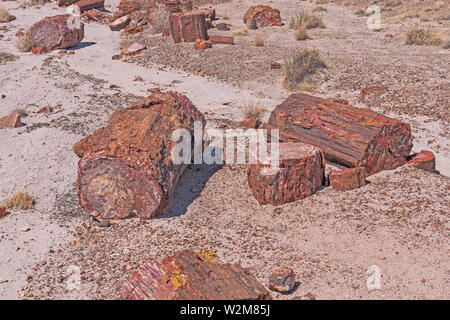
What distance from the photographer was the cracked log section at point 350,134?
19.8 feet

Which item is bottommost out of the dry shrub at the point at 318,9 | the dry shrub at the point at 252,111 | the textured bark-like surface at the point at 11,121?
the dry shrub at the point at 252,111

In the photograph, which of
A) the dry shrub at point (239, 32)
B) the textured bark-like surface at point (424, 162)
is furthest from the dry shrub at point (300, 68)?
the textured bark-like surface at point (424, 162)

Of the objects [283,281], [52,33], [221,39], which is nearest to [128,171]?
[283,281]

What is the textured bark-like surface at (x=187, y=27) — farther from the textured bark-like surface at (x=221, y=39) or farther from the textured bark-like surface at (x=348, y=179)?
the textured bark-like surface at (x=348, y=179)

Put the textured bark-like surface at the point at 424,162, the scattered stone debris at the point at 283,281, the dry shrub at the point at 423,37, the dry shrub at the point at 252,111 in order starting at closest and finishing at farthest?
the scattered stone debris at the point at 283,281
the textured bark-like surface at the point at 424,162
the dry shrub at the point at 252,111
the dry shrub at the point at 423,37

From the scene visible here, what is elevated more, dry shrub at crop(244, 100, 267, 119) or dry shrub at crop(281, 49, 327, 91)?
dry shrub at crop(281, 49, 327, 91)

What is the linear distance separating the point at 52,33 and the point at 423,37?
10984 millimetres

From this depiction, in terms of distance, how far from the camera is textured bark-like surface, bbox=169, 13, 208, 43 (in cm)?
1363

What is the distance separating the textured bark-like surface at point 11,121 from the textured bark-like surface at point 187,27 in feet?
21.8

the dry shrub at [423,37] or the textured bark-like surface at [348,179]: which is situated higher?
the dry shrub at [423,37]

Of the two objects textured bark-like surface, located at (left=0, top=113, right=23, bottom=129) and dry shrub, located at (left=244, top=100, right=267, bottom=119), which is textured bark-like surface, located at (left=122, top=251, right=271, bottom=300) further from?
textured bark-like surface, located at (left=0, top=113, right=23, bottom=129)

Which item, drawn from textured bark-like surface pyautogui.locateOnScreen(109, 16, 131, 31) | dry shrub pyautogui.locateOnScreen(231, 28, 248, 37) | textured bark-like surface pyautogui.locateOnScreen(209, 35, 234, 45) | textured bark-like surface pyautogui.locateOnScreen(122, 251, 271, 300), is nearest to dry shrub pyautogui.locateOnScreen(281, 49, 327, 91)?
textured bark-like surface pyautogui.locateOnScreen(209, 35, 234, 45)

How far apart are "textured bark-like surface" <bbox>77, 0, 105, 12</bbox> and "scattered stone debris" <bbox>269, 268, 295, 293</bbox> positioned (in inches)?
672
